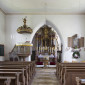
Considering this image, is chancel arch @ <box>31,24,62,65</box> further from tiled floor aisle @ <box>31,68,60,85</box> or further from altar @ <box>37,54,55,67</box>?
tiled floor aisle @ <box>31,68,60,85</box>

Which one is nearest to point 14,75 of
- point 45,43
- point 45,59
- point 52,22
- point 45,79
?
point 45,79

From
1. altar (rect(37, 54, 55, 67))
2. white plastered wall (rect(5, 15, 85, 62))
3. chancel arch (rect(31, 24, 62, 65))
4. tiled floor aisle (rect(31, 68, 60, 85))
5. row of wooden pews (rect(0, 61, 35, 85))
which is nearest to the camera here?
row of wooden pews (rect(0, 61, 35, 85))

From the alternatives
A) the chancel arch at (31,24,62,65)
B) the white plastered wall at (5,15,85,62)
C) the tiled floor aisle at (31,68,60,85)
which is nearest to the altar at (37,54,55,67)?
the chancel arch at (31,24,62,65)

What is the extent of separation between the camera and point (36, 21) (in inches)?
449

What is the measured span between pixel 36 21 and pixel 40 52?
5956mm

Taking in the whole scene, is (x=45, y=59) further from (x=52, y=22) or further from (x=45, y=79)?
(x=45, y=79)

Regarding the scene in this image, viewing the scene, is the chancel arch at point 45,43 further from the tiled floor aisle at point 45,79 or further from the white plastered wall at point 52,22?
the tiled floor aisle at point 45,79

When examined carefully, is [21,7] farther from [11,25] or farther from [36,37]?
[36,37]

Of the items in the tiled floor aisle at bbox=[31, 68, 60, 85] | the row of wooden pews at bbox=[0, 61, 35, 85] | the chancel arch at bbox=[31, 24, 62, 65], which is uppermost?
the chancel arch at bbox=[31, 24, 62, 65]

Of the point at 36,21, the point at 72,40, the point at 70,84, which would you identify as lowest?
the point at 70,84

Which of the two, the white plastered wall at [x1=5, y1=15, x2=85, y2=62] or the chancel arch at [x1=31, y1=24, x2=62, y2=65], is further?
the chancel arch at [x1=31, y1=24, x2=62, y2=65]

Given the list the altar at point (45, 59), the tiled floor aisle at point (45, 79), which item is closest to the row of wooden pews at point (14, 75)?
the tiled floor aisle at point (45, 79)

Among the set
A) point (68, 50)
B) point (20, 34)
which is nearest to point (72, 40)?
point (68, 50)

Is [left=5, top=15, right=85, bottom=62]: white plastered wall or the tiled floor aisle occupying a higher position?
[left=5, top=15, right=85, bottom=62]: white plastered wall
